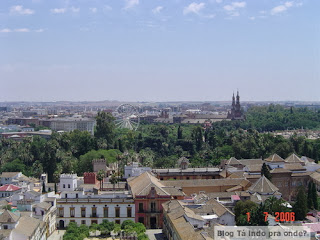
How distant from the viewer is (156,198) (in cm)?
4284

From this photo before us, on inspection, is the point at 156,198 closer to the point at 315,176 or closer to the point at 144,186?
the point at 144,186

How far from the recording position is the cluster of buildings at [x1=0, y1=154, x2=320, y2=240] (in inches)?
1367

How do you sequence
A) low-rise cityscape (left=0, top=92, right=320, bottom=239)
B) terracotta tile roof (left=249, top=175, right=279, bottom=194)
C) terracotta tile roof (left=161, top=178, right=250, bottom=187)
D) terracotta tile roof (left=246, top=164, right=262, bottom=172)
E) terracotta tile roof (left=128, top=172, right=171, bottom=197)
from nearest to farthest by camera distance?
low-rise cityscape (left=0, top=92, right=320, bottom=239), terracotta tile roof (left=249, top=175, right=279, bottom=194), terracotta tile roof (left=128, top=172, right=171, bottom=197), terracotta tile roof (left=161, top=178, right=250, bottom=187), terracotta tile roof (left=246, top=164, right=262, bottom=172)

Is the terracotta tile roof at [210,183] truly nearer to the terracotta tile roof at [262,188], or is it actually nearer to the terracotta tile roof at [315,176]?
the terracotta tile roof at [262,188]

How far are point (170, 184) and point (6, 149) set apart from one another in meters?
41.2

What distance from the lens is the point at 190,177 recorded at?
5672 centimetres

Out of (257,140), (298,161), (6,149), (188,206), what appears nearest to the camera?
(188,206)

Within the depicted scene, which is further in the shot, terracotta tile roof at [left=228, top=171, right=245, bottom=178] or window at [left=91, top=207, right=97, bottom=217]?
terracotta tile roof at [left=228, top=171, right=245, bottom=178]

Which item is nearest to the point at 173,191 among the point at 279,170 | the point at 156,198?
the point at 156,198

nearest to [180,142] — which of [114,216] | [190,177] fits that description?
[190,177]

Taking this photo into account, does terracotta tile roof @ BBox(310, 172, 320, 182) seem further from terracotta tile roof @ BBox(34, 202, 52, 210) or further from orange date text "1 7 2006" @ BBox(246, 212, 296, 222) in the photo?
terracotta tile roof @ BBox(34, 202, 52, 210)

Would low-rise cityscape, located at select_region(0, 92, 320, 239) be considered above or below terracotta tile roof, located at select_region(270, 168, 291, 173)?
below

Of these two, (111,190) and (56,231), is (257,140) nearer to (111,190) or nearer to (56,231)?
(111,190)

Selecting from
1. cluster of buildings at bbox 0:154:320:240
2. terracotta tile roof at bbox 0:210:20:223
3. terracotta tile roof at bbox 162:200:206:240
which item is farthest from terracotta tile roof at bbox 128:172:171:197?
terracotta tile roof at bbox 0:210:20:223
